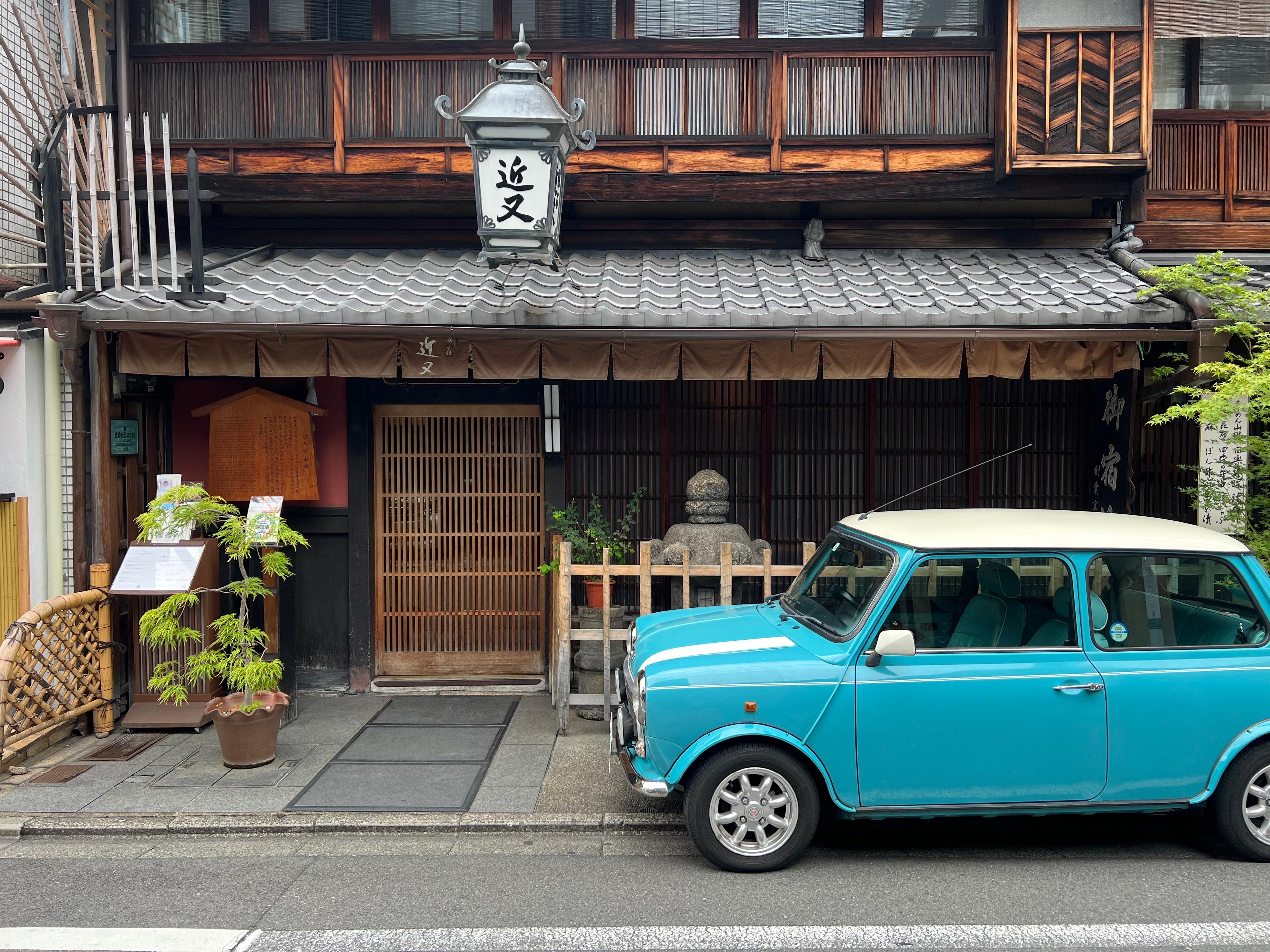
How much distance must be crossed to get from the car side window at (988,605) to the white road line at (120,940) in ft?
12.1

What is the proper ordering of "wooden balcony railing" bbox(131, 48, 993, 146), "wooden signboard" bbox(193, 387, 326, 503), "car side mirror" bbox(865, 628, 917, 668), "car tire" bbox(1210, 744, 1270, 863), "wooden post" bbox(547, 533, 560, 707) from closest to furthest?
"car side mirror" bbox(865, 628, 917, 668) → "car tire" bbox(1210, 744, 1270, 863) → "wooden post" bbox(547, 533, 560, 707) → "wooden signboard" bbox(193, 387, 326, 503) → "wooden balcony railing" bbox(131, 48, 993, 146)

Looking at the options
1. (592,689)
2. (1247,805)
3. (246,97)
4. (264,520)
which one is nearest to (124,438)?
(264,520)

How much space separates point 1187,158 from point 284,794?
10237 mm

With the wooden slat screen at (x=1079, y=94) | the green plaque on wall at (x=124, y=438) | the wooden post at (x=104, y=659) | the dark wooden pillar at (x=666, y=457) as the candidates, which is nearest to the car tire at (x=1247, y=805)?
the dark wooden pillar at (x=666, y=457)

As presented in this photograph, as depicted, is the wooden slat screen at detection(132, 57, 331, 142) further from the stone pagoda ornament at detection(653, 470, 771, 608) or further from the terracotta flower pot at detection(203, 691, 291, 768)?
the terracotta flower pot at detection(203, 691, 291, 768)

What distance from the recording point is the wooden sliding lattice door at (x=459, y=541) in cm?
878

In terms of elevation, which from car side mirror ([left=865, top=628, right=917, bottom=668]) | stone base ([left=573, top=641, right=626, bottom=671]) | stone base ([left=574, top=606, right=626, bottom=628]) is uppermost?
car side mirror ([left=865, top=628, right=917, bottom=668])

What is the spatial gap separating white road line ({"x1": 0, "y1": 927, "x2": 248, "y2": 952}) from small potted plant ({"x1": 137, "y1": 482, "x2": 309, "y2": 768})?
217 cm

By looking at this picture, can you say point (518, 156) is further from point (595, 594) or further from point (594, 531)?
point (595, 594)

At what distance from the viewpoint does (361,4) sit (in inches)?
348

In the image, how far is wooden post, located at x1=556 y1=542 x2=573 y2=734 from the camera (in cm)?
723

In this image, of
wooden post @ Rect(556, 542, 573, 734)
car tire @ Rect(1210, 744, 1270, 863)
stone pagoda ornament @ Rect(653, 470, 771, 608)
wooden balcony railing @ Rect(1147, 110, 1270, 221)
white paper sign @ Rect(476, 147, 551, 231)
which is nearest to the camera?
car tire @ Rect(1210, 744, 1270, 863)

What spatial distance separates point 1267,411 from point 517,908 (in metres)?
6.31

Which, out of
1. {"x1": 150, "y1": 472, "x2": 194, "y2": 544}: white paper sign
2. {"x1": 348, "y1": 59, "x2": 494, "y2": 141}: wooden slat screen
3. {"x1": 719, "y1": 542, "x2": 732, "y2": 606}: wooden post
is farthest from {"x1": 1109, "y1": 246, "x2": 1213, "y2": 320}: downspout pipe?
{"x1": 150, "y1": 472, "x2": 194, "y2": 544}: white paper sign
